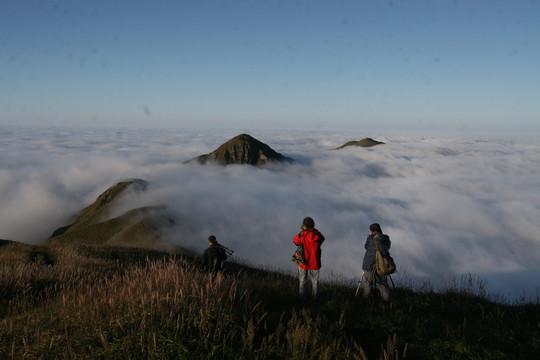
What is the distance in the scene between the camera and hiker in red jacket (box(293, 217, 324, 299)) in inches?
312

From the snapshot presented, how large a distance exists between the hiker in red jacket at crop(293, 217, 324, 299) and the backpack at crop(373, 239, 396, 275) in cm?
155

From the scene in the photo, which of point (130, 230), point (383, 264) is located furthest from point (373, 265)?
point (130, 230)

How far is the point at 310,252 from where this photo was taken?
8.02m

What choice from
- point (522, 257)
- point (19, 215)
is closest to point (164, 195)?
point (19, 215)

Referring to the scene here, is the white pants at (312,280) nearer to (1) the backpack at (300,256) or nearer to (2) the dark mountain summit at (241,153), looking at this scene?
(1) the backpack at (300,256)

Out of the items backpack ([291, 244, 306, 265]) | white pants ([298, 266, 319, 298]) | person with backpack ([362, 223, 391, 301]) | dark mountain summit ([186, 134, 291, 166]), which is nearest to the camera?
white pants ([298, 266, 319, 298])

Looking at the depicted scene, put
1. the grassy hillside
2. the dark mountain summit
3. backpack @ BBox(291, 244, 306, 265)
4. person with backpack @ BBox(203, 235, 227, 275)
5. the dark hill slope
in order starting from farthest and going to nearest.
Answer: the dark mountain summit
the dark hill slope
person with backpack @ BBox(203, 235, 227, 275)
backpack @ BBox(291, 244, 306, 265)
the grassy hillside

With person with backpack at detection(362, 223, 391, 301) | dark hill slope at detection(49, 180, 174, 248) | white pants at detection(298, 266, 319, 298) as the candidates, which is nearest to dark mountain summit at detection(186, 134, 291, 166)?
dark hill slope at detection(49, 180, 174, 248)

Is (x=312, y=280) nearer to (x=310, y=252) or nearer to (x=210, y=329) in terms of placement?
(x=310, y=252)

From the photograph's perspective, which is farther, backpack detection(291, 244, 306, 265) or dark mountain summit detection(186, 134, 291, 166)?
dark mountain summit detection(186, 134, 291, 166)

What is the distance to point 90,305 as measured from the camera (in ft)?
14.3

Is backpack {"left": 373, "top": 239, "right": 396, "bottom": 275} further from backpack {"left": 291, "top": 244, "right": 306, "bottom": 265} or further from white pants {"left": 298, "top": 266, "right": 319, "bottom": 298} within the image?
backpack {"left": 291, "top": 244, "right": 306, "bottom": 265}

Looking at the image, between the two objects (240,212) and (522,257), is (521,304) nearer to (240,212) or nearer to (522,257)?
(240,212)

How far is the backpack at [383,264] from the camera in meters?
7.92
